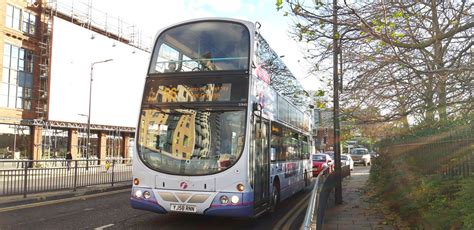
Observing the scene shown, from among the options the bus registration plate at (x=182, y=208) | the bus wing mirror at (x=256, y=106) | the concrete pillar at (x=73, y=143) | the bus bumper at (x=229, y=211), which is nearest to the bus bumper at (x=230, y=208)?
the bus bumper at (x=229, y=211)

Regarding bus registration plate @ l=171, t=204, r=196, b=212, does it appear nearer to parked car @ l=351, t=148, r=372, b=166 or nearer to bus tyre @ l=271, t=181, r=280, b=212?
bus tyre @ l=271, t=181, r=280, b=212

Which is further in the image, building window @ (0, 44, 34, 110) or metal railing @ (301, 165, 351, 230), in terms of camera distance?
building window @ (0, 44, 34, 110)

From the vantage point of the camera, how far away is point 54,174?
1462cm

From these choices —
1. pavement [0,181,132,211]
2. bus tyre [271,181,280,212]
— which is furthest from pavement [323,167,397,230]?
pavement [0,181,132,211]

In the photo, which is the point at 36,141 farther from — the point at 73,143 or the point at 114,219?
the point at 114,219

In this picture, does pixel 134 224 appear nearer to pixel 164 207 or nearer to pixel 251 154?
pixel 164 207

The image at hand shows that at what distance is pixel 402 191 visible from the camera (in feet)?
30.5

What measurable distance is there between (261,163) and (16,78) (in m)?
32.7

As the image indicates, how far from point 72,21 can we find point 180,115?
37.2 meters

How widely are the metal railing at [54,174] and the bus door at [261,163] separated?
7.68m

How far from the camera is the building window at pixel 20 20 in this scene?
3491 centimetres

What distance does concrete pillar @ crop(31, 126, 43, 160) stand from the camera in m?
36.3

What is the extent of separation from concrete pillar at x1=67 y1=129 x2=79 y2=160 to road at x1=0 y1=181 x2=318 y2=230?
98.3ft

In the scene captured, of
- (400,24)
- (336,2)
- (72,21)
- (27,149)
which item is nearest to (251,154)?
(336,2)
